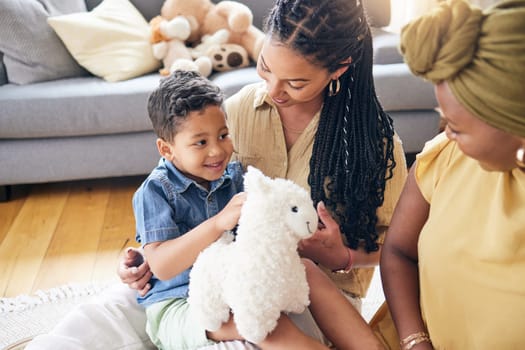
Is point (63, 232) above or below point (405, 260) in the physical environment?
below

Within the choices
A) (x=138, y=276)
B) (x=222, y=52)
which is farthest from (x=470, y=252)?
(x=222, y=52)

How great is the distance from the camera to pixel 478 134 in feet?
2.32

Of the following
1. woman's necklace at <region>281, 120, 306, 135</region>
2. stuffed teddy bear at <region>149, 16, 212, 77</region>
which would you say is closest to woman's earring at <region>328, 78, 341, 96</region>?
woman's necklace at <region>281, 120, 306, 135</region>

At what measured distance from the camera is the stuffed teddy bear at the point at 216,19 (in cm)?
287

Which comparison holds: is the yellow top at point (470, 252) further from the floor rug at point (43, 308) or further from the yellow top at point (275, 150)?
the floor rug at point (43, 308)

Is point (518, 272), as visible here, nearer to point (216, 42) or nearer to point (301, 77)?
point (301, 77)

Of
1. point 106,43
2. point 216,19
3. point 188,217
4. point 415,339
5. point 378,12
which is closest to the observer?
point 415,339

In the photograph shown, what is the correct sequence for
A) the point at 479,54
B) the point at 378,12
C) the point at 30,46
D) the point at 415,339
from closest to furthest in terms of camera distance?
the point at 479,54 → the point at 415,339 → the point at 30,46 → the point at 378,12

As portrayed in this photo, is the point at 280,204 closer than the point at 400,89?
Yes

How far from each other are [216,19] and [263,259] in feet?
7.25

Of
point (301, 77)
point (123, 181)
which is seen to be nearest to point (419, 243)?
point (301, 77)

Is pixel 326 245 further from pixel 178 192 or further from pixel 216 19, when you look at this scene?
pixel 216 19

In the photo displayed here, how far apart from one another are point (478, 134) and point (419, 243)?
1.00 feet

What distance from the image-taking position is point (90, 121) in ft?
8.20
